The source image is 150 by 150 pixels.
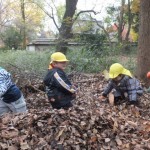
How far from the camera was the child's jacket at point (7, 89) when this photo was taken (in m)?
5.19

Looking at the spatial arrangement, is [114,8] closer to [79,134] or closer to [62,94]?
[62,94]

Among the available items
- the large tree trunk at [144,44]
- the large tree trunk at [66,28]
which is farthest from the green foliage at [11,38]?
the large tree trunk at [144,44]

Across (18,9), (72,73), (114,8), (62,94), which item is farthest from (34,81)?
(18,9)

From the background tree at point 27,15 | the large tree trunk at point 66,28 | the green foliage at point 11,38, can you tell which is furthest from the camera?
the background tree at point 27,15

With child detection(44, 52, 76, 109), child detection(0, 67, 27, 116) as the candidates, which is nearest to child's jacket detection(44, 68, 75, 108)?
child detection(44, 52, 76, 109)

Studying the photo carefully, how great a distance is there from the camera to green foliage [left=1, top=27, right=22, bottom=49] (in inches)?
1303

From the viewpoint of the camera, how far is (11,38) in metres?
33.3

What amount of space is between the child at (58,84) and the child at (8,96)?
712 mm

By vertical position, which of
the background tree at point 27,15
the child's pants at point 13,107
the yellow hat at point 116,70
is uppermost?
the background tree at point 27,15

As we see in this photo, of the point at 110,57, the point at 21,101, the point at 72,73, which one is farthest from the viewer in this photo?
the point at 110,57

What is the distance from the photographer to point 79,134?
175 inches

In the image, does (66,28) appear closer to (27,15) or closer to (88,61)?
(88,61)

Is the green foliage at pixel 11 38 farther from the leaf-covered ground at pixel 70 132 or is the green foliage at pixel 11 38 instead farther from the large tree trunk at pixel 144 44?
the leaf-covered ground at pixel 70 132

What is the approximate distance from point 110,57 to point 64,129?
9547mm
